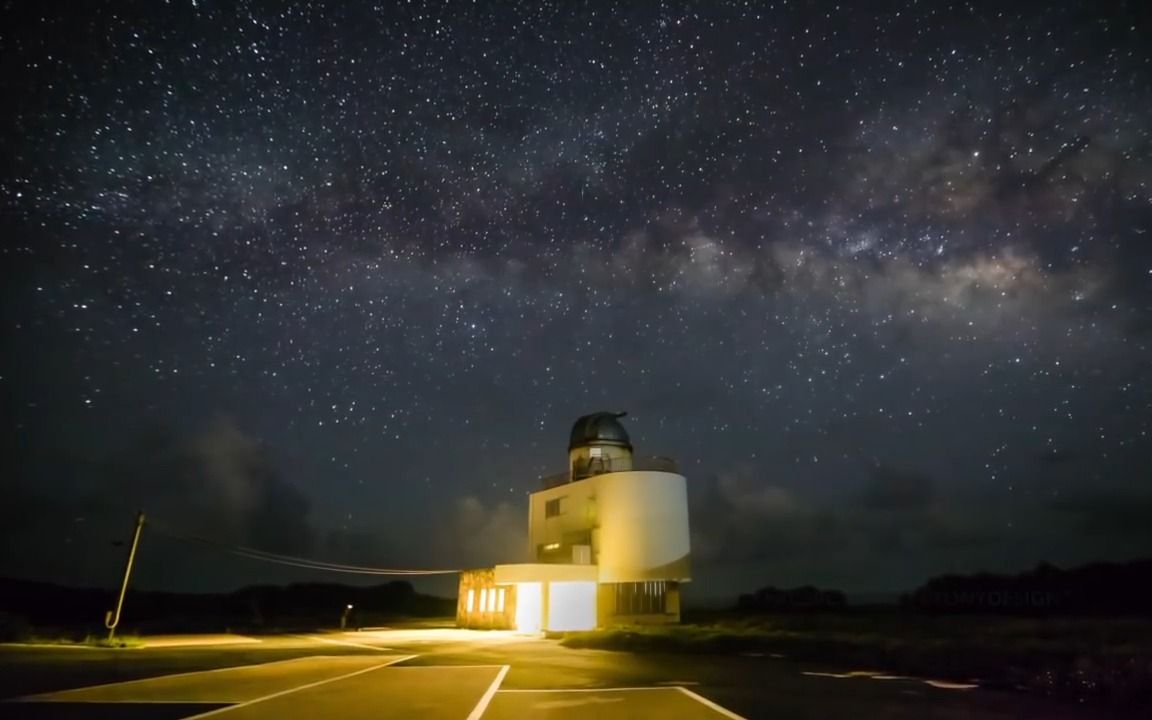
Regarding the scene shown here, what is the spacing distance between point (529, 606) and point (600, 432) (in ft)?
35.7

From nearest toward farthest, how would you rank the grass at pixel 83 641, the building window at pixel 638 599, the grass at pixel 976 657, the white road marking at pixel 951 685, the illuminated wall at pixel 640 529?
the grass at pixel 976 657
the white road marking at pixel 951 685
the grass at pixel 83 641
the building window at pixel 638 599
the illuminated wall at pixel 640 529

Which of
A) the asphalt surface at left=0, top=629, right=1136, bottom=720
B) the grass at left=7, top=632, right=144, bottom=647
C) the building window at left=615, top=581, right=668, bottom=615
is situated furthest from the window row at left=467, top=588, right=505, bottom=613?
the asphalt surface at left=0, top=629, right=1136, bottom=720

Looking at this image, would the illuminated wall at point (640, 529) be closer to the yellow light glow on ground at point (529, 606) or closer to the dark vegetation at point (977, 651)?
the yellow light glow on ground at point (529, 606)

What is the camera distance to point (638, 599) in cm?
3834

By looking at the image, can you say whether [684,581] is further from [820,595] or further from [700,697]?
[820,595]

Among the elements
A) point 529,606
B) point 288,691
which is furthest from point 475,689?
point 529,606

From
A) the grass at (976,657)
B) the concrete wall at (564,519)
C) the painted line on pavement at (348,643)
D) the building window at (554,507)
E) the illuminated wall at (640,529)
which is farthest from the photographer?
the building window at (554,507)

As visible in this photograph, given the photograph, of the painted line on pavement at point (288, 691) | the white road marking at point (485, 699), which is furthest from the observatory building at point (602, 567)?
the white road marking at point (485, 699)

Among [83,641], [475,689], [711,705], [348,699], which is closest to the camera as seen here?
[711,705]

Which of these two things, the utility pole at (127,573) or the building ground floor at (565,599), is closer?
the utility pole at (127,573)

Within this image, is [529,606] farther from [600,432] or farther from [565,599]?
[600,432]

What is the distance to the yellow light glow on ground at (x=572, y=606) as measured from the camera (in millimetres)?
36438

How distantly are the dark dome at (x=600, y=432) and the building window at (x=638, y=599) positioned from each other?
834 centimetres

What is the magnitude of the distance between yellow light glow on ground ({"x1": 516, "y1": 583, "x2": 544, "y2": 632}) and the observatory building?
4 centimetres
